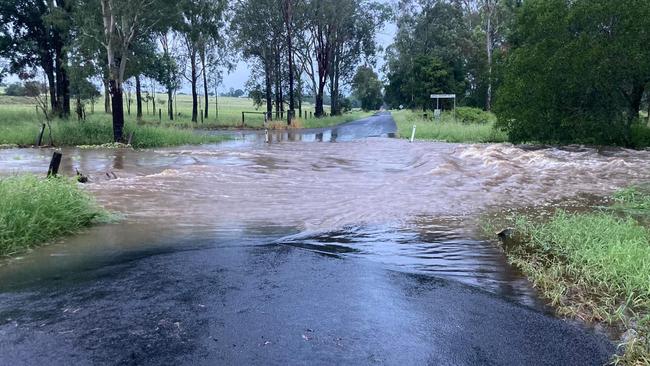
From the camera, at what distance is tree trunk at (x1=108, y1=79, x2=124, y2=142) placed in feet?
75.5

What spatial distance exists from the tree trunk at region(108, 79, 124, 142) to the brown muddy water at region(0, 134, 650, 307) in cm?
279

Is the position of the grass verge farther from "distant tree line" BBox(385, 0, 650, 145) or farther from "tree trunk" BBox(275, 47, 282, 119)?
"tree trunk" BBox(275, 47, 282, 119)

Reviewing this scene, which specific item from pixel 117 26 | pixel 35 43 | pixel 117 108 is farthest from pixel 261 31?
pixel 117 108

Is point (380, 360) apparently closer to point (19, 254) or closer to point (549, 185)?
point (19, 254)

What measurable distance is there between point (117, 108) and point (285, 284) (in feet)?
67.3

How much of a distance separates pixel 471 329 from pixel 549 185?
9929 millimetres

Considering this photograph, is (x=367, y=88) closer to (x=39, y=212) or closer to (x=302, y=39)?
(x=302, y=39)

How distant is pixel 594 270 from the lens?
573 cm

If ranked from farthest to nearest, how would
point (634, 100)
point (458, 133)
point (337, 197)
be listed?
point (458, 133) → point (634, 100) → point (337, 197)

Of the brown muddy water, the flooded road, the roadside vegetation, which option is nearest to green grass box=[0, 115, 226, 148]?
the brown muddy water

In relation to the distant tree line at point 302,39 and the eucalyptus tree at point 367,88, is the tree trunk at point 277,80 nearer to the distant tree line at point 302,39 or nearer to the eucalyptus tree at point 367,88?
the distant tree line at point 302,39

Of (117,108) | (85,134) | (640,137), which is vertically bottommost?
(640,137)

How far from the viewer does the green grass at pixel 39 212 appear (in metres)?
7.21

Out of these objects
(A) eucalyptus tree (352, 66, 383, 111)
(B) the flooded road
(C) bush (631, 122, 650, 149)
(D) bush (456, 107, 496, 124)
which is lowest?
(B) the flooded road
